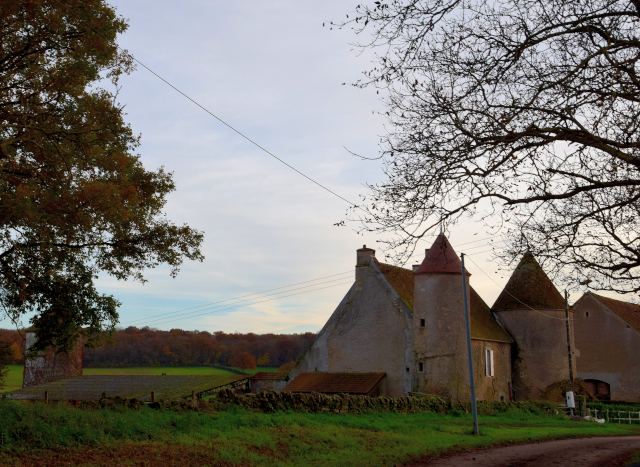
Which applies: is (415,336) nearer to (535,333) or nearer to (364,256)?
(364,256)

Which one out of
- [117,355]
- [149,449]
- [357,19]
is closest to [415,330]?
[149,449]

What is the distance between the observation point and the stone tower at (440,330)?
30422 mm

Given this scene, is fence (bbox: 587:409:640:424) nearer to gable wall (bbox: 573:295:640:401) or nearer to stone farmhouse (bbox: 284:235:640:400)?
stone farmhouse (bbox: 284:235:640:400)

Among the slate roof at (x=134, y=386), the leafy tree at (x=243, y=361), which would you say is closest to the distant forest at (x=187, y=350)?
the leafy tree at (x=243, y=361)

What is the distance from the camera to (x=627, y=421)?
33094 mm

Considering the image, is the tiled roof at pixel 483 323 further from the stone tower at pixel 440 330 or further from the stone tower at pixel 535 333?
the stone tower at pixel 440 330

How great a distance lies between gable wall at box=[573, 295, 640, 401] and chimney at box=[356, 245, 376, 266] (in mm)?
17292

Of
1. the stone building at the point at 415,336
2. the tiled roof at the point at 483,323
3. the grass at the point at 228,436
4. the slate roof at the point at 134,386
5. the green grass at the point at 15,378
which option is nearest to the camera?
the grass at the point at 228,436

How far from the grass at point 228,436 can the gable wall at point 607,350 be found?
26.1 meters

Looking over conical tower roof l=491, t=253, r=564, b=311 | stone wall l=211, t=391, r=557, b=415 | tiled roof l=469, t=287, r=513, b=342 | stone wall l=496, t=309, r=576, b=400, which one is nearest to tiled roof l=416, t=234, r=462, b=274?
tiled roof l=469, t=287, r=513, b=342

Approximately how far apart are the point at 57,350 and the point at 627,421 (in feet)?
101

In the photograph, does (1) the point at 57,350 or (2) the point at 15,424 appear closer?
(2) the point at 15,424

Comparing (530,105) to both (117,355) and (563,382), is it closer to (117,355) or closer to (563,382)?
(563,382)

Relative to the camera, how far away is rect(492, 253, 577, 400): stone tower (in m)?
36.6
